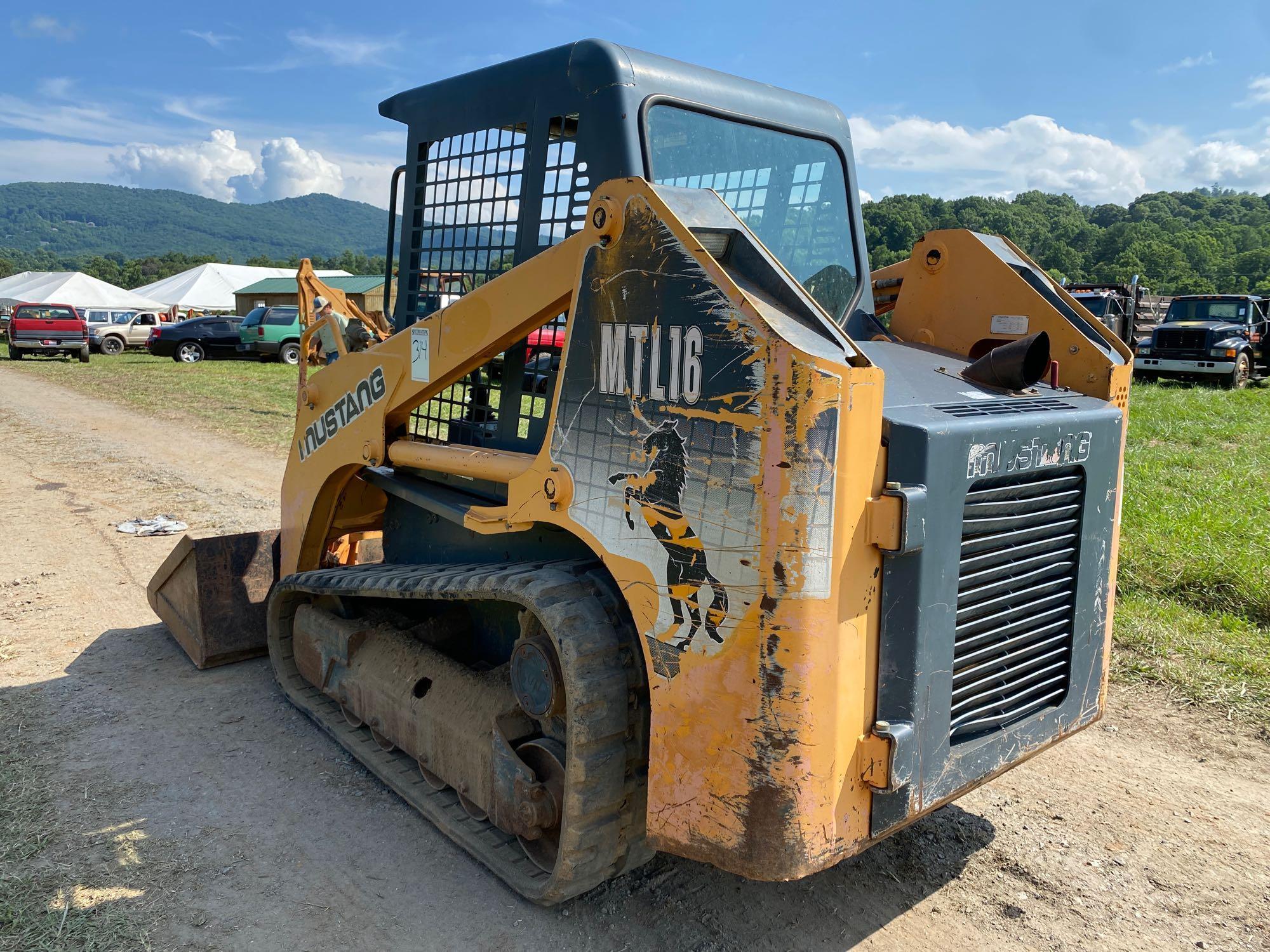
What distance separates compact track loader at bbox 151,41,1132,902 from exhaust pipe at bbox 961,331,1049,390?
0.01 metres

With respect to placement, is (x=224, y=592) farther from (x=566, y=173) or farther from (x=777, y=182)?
(x=777, y=182)

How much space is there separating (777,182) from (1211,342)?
19.5 m

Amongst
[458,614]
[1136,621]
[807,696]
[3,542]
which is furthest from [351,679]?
[3,542]

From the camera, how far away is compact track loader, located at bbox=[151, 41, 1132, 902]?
226 centimetres

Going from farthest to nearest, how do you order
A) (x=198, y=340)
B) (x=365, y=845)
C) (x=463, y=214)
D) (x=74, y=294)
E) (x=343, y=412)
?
(x=74, y=294)
(x=198, y=340)
(x=343, y=412)
(x=463, y=214)
(x=365, y=845)

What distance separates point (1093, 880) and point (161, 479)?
8.98 m

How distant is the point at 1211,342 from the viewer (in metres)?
19.4

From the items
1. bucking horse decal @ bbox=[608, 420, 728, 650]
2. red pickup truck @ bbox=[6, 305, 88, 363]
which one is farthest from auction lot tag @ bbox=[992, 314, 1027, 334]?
red pickup truck @ bbox=[6, 305, 88, 363]

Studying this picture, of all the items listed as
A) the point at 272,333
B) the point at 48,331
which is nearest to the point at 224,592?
the point at 272,333

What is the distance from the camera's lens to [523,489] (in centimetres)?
291

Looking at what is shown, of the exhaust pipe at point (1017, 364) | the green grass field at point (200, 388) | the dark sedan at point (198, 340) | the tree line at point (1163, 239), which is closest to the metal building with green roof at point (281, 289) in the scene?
the dark sedan at point (198, 340)

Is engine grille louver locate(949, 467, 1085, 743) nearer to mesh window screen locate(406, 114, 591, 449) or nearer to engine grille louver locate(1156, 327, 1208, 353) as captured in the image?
mesh window screen locate(406, 114, 591, 449)

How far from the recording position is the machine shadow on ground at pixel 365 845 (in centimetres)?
287

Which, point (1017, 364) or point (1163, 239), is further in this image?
point (1163, 239)
